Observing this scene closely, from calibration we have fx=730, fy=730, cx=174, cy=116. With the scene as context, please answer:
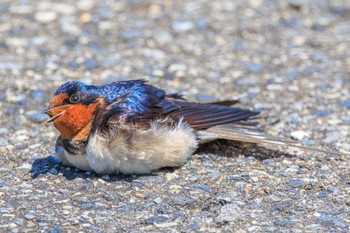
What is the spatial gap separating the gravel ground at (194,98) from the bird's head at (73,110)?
309 millimetres

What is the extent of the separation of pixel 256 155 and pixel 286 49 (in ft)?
8.22

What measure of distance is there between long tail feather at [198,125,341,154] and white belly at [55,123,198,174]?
10.5 inches

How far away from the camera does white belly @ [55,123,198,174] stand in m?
4.39

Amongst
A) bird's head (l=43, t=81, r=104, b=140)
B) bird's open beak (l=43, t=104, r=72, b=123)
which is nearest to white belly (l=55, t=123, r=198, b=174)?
bird's head (l=43, t=81, r=104, b=140)

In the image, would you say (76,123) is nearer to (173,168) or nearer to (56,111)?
(56,111)

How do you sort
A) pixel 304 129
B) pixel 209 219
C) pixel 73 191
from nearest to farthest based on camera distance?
pixel 209 219 → pixel 73 191 → pixel 304 129

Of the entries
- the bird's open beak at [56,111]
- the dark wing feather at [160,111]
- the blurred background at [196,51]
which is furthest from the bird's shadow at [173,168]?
the blurred background at [196,51]

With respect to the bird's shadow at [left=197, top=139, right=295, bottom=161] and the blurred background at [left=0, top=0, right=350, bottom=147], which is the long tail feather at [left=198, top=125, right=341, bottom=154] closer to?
the bird's shadow at [left=197, top=139, right=295, bottom=161]

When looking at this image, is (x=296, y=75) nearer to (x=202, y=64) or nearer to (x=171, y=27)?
(x=202, y=64)

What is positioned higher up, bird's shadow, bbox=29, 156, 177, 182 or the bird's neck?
the bird's neck

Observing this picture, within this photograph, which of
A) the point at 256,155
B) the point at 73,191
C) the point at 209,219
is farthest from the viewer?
the point at 256,155

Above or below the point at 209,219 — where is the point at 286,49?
above

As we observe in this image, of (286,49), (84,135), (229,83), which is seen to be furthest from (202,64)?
(84,135)

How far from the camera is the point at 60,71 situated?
6.51 meters
